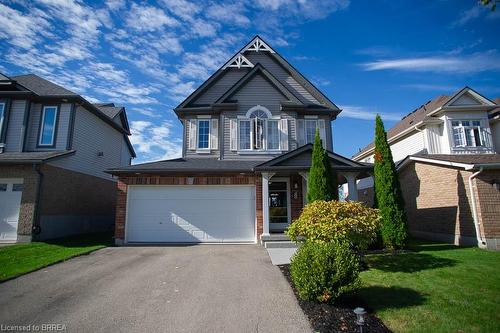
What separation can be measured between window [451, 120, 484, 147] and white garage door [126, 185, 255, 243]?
46.8ft

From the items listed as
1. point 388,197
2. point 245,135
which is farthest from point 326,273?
point 245,135

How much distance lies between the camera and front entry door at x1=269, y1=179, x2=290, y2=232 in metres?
13.2

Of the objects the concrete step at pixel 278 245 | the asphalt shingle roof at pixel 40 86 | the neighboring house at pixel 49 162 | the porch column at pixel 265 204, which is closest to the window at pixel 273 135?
the porch column at pixel 265 204

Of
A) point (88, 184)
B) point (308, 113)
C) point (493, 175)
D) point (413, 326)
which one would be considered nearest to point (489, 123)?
point (493, 175)

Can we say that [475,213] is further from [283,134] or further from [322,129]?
[283,134]

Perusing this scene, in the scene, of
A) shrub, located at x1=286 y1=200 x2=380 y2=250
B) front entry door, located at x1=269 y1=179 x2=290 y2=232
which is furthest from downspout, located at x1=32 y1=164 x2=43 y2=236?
shrub, located at x1=286 y1=200 x2=380 y2=250

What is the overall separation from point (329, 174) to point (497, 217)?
22.0 ft

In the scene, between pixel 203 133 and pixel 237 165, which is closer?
pixel 237 165

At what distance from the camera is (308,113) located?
15672 millimetres

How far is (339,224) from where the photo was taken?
700 cm

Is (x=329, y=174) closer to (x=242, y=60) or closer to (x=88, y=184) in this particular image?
(x=242, y=60)

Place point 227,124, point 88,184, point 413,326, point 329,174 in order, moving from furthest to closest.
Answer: point 88,184, point 227,124, point 329,174, point 413,326

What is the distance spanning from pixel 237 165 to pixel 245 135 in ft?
8.45

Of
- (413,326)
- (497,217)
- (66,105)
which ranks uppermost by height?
(66,105)
